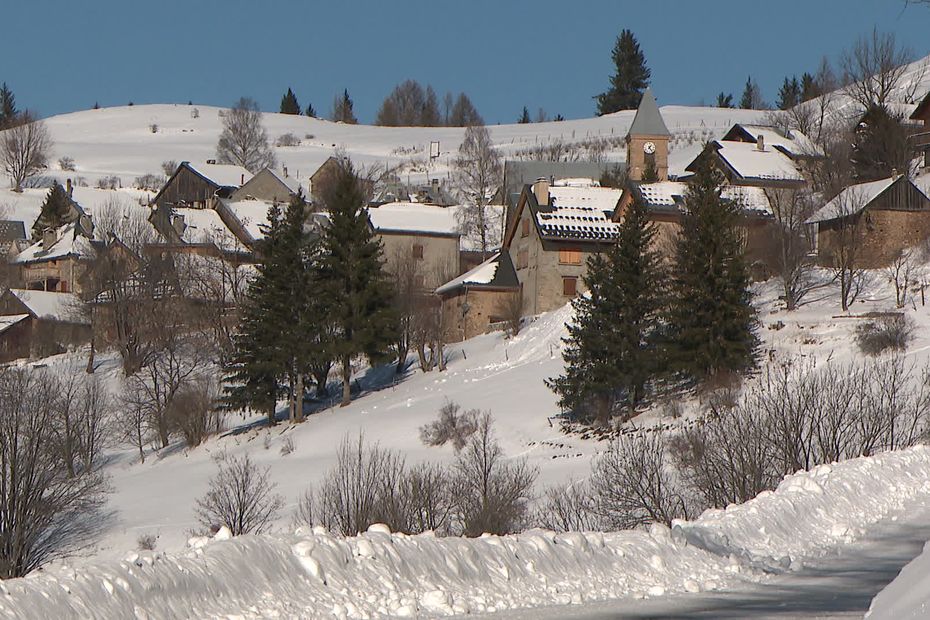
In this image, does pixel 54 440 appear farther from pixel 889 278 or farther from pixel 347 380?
pixel 889 278

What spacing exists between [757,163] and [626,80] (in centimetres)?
9592

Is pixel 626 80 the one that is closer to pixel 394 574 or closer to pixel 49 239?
pixel 49 239

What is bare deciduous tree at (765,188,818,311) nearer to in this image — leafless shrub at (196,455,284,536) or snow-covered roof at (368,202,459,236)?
leafless shrub at (196,455,284,536)

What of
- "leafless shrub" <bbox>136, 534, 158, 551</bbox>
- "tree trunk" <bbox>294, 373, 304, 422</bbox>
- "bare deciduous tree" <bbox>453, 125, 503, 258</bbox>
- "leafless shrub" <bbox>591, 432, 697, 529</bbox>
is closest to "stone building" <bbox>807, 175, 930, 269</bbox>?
"tree trunk" <bbox>294, 373, 304, 422</bbox>

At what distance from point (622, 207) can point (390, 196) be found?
137ft

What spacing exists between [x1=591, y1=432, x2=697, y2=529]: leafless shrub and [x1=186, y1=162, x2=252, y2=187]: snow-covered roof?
8953 cm

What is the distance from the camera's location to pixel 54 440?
54.0 m

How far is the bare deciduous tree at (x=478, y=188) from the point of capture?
98.2 metres

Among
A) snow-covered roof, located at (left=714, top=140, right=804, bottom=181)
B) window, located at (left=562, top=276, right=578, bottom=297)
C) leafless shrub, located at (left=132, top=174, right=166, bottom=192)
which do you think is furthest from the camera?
leafless shrub, located at (left=132, top=174, right=166, bottom=192)

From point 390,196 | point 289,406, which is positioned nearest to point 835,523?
point 289,406

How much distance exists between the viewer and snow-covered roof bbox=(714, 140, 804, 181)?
79.1m

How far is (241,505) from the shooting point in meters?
37.2

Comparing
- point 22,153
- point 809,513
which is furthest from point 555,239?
point 22,153

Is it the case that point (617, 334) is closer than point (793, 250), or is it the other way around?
point (617, 334)
